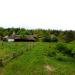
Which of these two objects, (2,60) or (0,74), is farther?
(2,60)

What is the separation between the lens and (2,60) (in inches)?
1254

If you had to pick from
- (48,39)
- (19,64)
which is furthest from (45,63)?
(48,39)

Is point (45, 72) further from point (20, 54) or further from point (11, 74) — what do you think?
point (20, 54)

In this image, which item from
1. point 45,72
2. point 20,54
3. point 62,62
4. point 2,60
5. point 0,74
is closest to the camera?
point 0,74

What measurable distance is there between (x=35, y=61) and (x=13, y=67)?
431 centimetres


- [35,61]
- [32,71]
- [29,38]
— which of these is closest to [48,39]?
[29,38]

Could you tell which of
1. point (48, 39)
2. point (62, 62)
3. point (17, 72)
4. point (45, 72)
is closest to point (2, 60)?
point (17, 72)

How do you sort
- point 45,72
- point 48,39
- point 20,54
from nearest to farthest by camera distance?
point 45,72, point 20,54, point 48,39

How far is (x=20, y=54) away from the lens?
39625mm

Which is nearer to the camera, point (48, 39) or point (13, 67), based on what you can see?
point (13, 67)

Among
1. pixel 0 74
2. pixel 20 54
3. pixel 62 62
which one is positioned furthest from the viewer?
pixel 20 54

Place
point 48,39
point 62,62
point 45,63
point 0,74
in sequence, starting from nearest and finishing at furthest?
point 0,74
point 45,63
point 62,62
point 48,39

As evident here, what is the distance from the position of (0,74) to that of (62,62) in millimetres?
11455

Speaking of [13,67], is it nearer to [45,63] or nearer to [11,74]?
[11,74]
